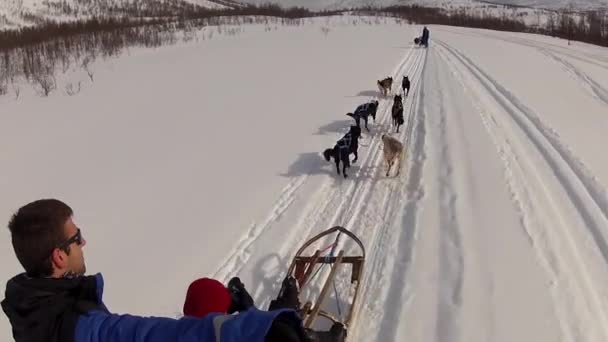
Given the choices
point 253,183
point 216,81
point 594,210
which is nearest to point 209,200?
point 253,183

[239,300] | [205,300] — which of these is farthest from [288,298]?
[205,300]

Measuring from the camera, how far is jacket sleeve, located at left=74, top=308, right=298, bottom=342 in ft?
4.33

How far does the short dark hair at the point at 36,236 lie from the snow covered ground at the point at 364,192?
2.22 meters

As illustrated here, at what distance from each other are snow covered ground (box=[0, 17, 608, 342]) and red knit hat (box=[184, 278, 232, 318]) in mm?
1329

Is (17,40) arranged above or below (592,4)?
A: below

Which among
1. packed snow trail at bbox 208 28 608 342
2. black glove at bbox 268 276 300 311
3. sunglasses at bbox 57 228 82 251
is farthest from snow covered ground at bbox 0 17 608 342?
sunglasses at bbox 57 228 82 251

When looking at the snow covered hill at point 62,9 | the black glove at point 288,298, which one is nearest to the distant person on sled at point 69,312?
the black glove at point 288,298

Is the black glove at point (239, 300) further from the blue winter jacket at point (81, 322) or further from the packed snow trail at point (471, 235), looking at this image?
the blue winter jacket at point (81, 322)

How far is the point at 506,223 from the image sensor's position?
4586 millimetres

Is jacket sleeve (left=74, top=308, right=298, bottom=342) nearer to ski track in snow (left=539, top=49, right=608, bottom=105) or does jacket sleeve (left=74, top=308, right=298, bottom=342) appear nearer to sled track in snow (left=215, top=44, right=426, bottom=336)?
sled track in snow (left=215, top=44, right=426, bottom=336)

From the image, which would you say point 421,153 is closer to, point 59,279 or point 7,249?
point 7,249

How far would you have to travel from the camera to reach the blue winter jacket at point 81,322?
1.35m

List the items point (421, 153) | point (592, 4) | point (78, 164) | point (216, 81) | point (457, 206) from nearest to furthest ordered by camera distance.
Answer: point (457, 206) → point (421, 153) → point (78, 164) → point (216, 81) → point (592, 4)

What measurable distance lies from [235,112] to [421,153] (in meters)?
4.20
